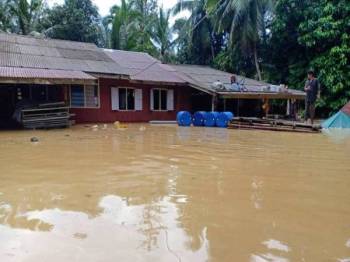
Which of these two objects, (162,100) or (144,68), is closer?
(144,68)

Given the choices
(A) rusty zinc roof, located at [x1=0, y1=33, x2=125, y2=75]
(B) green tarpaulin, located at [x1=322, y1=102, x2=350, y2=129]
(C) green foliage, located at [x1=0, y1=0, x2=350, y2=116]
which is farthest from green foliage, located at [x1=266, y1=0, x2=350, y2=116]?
(A) rusty zinc roof, located at [x1=0, y1=33, x2=125, y2=75]

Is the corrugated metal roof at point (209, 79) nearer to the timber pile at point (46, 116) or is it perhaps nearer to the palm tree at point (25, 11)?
the timber pile at point (46, 116)

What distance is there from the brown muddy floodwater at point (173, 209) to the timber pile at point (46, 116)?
22.6ft

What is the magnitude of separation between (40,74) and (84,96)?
3594 mm

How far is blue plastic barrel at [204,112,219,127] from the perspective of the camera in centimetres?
1550

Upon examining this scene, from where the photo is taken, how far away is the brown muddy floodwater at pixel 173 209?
8.64 feet

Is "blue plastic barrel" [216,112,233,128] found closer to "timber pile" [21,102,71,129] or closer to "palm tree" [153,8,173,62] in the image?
"timber pile" [21,102,71,129]

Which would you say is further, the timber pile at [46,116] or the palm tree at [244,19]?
the palm tree at [244,19]

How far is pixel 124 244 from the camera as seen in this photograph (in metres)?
2.72

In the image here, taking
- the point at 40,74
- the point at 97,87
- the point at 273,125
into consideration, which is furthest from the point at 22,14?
the point at 273,125

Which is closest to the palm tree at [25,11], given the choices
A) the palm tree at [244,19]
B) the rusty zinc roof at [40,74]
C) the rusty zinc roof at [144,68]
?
the rusty zinc roof at [144,68]

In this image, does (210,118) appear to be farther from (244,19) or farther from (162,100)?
(244,19)

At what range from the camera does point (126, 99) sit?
58.5 ft

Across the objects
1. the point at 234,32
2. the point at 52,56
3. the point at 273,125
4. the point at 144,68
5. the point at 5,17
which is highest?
the point at 5,17
